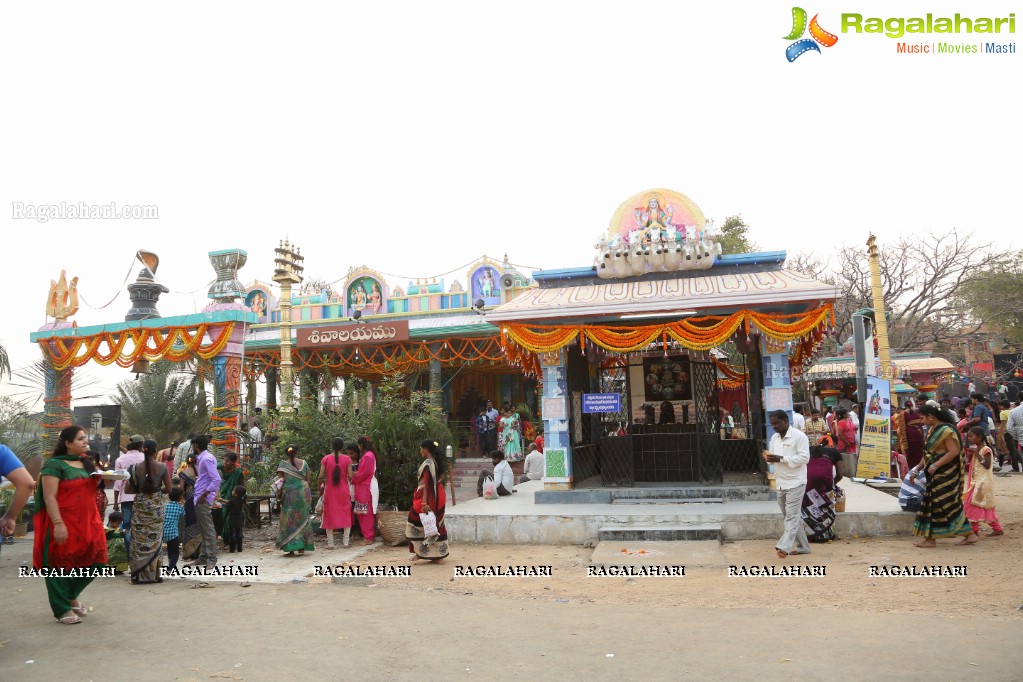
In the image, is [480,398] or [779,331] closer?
[779,331]

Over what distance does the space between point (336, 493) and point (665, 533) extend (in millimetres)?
4052

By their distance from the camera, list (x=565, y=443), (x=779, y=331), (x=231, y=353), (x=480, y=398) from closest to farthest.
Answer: (x=779, y=331)
(x=565, y=443)
(x=231, y=353)
(x=480, y=398)

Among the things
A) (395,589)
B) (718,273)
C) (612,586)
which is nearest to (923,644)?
(612,586)

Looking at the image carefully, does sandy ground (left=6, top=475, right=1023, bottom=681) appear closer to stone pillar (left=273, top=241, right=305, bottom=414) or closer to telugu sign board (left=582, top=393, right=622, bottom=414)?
telugu sign board (left=582, top=393, right=622, bottom=414)

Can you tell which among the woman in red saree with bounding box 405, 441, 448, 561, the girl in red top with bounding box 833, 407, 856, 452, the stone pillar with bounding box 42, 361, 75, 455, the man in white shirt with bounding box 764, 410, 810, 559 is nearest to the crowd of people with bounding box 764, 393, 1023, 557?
the man in white shirt with bounding box 764, 410, 810, 559

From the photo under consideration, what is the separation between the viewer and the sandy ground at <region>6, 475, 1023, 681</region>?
4426 mm

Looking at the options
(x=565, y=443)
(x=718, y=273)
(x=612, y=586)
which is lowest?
(x=612, y=586)

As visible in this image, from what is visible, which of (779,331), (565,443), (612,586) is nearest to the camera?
(612,586)

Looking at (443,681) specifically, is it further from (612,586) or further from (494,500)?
(494,500)

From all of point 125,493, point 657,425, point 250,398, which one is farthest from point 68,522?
point 250,398

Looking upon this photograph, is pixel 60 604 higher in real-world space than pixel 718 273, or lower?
lower

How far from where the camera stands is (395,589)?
270 inches

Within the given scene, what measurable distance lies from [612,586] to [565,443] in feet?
12.4

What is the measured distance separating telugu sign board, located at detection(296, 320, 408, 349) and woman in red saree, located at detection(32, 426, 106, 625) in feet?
45.4
